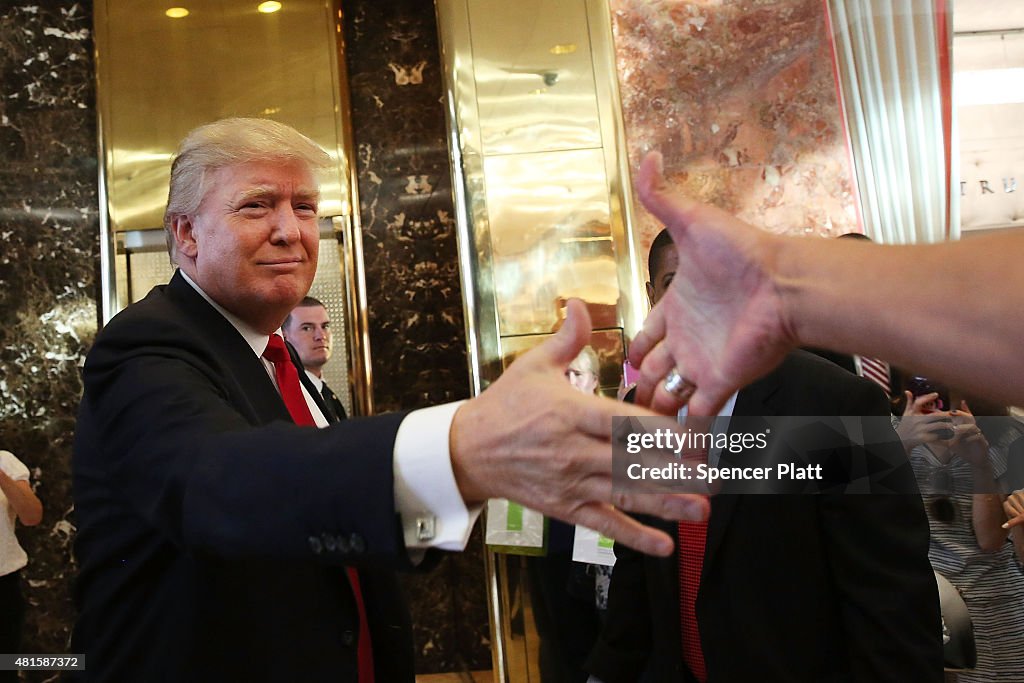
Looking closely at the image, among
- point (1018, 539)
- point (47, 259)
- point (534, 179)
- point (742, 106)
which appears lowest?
point (1018, 539)

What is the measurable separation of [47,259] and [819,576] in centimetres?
416

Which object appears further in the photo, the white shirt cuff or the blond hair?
the blond hair

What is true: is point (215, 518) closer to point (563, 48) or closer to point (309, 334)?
point (309, 334)

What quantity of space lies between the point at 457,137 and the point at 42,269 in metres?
2.16

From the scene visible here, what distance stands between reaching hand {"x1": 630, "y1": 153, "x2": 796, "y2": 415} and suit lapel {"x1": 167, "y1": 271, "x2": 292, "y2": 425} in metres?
0.70

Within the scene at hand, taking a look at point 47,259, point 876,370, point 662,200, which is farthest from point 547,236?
point 662,200

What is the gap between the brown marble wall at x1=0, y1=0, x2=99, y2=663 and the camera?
448 cm

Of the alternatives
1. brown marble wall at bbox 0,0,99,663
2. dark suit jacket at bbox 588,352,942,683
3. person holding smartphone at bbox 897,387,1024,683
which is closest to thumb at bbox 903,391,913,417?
person holding smartphone at bbox 897,387,1024,683

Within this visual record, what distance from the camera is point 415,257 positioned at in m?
4.73

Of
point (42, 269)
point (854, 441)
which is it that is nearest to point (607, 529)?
point (854, 441)

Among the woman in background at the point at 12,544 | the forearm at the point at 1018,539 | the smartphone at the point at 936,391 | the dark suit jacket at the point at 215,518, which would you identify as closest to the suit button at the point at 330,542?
the dark suit jacket at the point at 215,518

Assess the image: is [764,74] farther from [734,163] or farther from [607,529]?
[607,529]

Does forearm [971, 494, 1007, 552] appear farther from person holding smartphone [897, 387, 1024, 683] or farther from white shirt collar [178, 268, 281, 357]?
white shirt collar [178, 268, 281, 357]

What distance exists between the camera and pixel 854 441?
1668 millimetres
